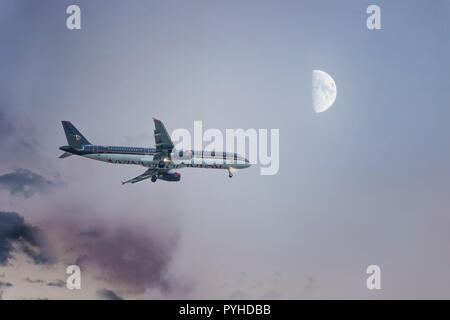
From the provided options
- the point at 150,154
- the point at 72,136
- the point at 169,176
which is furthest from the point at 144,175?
the point at 72,136

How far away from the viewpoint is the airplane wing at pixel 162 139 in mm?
102094

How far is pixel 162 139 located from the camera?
343ft

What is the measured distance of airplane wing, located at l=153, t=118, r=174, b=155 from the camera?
102m

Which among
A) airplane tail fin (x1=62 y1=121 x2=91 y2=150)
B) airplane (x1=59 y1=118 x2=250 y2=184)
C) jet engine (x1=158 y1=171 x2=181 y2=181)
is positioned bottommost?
jet engine (x1=158 y1=171 x2=181 y2=181)

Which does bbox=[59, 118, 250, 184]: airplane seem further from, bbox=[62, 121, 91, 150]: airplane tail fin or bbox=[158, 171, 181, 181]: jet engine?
bbox=[158, 171, 181, 181]: jet engine

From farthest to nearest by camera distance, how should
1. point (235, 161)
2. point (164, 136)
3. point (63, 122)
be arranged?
1. point (235, 161)
2. point (63, 122)
3. point (164, 136)

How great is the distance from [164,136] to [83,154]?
2133cm

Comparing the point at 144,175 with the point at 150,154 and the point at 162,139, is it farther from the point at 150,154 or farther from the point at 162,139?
the point at 162,139

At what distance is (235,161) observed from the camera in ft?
397

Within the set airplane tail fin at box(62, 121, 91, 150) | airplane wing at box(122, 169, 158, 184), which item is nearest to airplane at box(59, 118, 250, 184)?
airplane tail fin at box(62, 121, 91, 150)

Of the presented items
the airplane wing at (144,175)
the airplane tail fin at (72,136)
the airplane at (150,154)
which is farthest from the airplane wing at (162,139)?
the airplane tail fin at (72,136)
